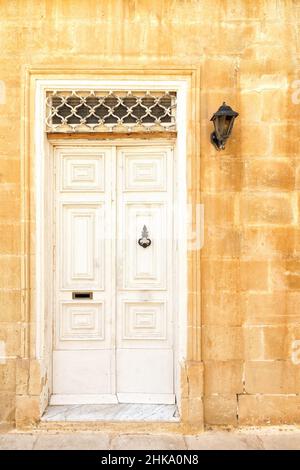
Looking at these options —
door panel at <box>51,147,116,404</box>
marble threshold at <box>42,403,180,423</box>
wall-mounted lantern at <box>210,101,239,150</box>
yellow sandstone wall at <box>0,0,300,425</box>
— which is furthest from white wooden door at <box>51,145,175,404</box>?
wall-mounted lantern at <box>210,101,239,150</box>

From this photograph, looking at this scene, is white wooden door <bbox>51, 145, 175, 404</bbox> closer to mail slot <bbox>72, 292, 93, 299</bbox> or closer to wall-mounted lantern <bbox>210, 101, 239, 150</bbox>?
mail slot <bbox>72, 292, 93, 299</bbox>

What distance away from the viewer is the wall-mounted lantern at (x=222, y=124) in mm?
4379

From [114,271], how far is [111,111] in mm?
1686

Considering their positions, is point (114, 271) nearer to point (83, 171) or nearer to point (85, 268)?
point (85, 268)

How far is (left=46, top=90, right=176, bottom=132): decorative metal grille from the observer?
4766mm

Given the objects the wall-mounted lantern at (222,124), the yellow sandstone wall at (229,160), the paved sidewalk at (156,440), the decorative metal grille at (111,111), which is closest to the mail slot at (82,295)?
the yellow sandstone wall at (229,160)

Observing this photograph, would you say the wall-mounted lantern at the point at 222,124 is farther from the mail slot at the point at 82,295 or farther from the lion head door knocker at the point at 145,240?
the mail slot at the point at 82,295

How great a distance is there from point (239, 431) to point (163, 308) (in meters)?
1.43

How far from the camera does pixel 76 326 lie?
4.94 m

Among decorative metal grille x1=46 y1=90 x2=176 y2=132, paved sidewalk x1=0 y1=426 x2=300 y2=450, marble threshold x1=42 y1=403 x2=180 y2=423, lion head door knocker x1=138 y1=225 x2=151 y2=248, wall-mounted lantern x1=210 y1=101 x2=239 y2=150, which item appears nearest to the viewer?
paved sidewalk x1=0 y1=426 x2=300 y2=450

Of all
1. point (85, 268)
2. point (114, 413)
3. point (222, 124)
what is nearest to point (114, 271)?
point (85, 268)

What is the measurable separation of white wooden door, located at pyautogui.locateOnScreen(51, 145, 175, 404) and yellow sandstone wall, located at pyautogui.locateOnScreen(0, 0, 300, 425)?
1.62 ft

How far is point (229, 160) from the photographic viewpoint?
464 centimetres

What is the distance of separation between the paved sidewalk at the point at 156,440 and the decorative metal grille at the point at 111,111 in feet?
10.0
